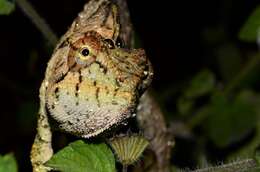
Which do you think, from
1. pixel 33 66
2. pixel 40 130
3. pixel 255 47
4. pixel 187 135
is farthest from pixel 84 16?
pixel 255 47

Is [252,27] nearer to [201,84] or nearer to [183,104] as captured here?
[201,84]

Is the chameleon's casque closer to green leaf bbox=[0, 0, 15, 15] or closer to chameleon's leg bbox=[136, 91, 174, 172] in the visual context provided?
green leaf bbox=[0, 0, 15, 15]

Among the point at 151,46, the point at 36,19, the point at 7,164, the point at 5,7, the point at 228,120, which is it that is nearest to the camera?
the point at 7,164

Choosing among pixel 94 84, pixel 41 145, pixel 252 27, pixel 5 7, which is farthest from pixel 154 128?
pixel 94 84

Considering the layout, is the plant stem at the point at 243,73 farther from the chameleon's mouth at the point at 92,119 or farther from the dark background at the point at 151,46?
the chameleon's mouth at the point at 92,119

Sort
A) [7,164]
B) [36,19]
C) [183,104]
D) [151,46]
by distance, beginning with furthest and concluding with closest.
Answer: [151,46] < [183,104] < [36,19] < [7,164]

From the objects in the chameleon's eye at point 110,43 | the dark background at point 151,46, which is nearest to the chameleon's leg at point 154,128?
the dark background at point 151,46

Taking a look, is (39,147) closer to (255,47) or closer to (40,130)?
(40,130)
